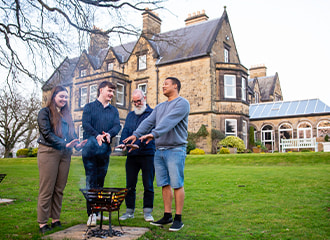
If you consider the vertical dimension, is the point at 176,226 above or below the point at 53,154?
below

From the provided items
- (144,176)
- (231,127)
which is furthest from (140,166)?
(231,127)

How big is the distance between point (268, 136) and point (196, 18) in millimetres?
12817

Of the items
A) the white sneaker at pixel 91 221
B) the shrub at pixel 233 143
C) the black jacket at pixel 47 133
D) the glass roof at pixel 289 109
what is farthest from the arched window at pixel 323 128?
the black jacket at pixel 47 133

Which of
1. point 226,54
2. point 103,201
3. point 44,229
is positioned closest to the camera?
point 103,201

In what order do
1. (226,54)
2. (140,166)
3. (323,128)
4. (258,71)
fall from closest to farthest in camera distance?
1. (140,166)
2. (323,128)
3. (226,54)
4. (258,71)

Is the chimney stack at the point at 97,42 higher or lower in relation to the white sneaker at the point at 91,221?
higher

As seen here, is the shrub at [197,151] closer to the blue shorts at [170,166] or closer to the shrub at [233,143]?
the shrub at [233,143]

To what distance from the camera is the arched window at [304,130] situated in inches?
1002

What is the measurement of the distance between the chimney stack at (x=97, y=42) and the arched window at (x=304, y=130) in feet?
72.8

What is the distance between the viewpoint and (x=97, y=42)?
7883 millimetres

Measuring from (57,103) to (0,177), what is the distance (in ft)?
9.75

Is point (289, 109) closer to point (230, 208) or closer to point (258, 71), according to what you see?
point (258, 71)

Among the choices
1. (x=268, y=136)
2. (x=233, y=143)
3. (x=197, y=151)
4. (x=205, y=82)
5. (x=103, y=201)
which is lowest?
(x=103, y=201)

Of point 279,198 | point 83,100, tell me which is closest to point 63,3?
point 279,198
